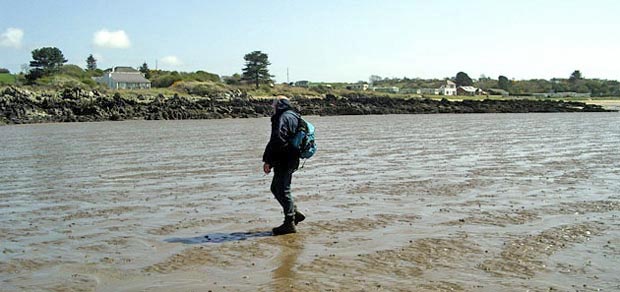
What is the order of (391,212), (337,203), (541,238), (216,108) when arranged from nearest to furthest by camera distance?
(541,238) → (391,212) → (337,203) → (216,108)

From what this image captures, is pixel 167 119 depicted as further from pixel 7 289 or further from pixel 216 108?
pixel 7 289

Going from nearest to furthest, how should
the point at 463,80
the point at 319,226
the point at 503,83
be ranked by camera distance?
the point at 319,226 → the point at 503,83 → the point at 463,80

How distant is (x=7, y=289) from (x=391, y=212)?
16.9ft

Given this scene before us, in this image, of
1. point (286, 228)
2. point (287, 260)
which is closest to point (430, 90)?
point (286, 228)

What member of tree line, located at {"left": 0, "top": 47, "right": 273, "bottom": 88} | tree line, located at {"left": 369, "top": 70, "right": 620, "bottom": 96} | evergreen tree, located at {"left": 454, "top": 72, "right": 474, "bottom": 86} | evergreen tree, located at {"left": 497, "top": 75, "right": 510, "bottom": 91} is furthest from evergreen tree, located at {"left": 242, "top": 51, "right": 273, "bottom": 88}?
evergreen tree, located at {"left": 454, "top": 72, "right": 474, "bottom": 86}

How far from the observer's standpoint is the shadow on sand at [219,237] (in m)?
7.38

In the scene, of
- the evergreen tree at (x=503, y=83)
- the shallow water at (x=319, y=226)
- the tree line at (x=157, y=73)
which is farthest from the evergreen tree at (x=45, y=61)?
the evergreen tree at (x=503, y=83)

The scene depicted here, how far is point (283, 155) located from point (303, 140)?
1.04ft

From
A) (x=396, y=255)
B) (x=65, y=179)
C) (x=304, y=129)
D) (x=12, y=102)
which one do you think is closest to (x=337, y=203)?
(x=304, y=129)

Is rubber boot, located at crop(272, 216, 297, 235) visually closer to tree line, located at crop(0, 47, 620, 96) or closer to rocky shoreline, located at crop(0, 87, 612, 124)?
rocky shoreline, located at crop(0, 87, 612, 124)

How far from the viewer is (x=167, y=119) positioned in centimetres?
4269

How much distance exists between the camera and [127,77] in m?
87.7

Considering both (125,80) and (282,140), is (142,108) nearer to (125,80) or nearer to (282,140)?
(282,140)

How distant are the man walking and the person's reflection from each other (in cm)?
26
